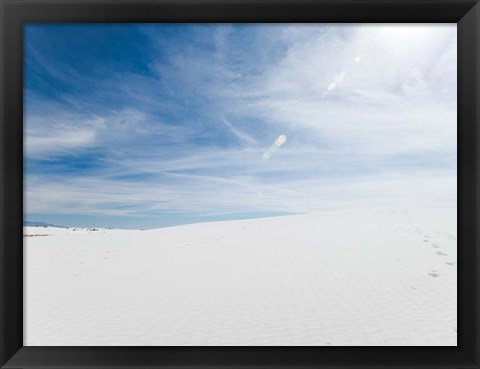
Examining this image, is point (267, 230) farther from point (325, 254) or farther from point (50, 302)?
point (50, 302)

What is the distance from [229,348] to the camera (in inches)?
44.8

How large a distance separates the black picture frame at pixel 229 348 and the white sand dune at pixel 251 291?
52 mm

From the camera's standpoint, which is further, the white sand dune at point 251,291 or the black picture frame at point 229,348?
the white sand dune at point 251,291

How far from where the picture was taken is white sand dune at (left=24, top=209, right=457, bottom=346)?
2.38 m

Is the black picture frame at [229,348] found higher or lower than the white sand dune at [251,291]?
higher

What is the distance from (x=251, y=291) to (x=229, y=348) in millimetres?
2630

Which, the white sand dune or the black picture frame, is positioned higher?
the black picture frame

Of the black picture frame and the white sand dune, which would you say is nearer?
the black picture frame

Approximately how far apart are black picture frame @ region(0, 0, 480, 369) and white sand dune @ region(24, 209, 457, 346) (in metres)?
0.05

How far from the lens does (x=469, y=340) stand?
1.12m

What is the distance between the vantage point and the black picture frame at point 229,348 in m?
1.11

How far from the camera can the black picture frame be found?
1.11 m

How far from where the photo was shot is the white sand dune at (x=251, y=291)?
2.38m

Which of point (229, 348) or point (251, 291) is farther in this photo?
point (251, 291)
